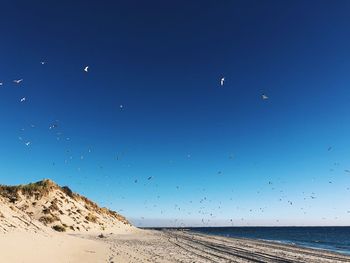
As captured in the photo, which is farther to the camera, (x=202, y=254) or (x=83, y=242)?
(x=83, y=242)

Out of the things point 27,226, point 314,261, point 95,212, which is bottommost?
point 314,261

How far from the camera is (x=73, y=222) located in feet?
230

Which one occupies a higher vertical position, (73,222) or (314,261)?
(73,222)

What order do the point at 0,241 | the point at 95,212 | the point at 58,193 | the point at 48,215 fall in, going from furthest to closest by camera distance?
the point at 95,212 → the point at 58,193 → the point at 48,215 → the point at 0,241

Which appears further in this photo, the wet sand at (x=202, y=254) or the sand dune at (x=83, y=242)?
the wet sand at (x=202, y=254)

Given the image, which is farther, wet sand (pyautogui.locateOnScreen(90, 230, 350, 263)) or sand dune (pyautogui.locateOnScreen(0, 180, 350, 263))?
wet sand (pyautogui.locateOnScreen(90, 230, 350, 263))

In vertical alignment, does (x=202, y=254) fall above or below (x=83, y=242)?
below

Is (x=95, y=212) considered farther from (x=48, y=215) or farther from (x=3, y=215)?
(x=3, y=215)

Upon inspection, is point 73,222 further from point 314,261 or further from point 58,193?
point 314,261

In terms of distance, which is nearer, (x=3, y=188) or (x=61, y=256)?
(x=61, y=256)

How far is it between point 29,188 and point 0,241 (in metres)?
59.2

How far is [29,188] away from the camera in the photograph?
2955 inches

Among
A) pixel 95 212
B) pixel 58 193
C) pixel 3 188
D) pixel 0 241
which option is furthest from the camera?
pixel 95 212

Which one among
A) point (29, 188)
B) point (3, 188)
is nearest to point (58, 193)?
Result: point (29, 188)
